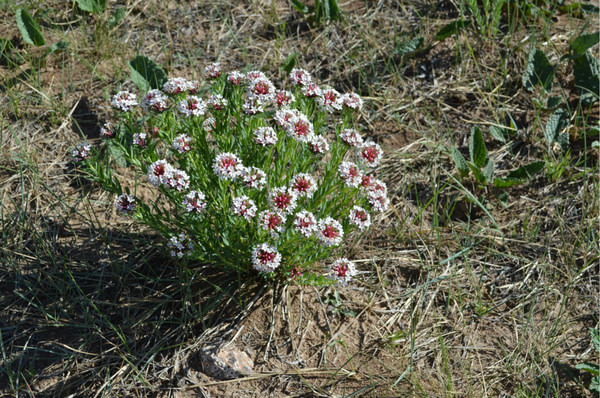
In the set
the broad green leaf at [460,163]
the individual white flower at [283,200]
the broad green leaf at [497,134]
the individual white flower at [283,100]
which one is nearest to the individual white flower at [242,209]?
the individual white flower at [283,200]

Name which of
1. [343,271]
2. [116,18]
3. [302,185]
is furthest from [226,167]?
[116,18]

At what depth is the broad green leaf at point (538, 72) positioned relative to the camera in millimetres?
4168

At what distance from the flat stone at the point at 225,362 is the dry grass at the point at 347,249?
5 cm

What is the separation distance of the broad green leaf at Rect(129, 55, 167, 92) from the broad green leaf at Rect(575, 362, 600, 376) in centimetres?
325

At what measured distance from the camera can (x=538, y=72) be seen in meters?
4.21

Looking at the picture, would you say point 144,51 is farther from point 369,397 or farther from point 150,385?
point 369,397

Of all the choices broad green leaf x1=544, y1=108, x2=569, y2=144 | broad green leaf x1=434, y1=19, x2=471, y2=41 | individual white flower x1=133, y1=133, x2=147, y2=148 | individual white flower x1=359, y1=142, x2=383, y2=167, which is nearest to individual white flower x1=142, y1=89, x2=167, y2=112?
individual white flower x1=133, y1=133, x2=147, y2=148

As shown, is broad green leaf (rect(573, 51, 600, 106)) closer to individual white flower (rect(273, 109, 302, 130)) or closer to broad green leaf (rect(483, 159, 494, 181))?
broad green leaf (rect(483, 159, 494, 181))

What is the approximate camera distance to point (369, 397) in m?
2.80

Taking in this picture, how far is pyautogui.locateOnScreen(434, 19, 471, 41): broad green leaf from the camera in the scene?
4.37 metres

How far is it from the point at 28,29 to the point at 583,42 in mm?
4267

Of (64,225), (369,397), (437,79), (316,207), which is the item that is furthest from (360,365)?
(437,79)

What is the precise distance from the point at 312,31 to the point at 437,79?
1125mm

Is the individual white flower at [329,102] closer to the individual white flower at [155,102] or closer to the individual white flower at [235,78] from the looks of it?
the individual white flower at [235,78]
